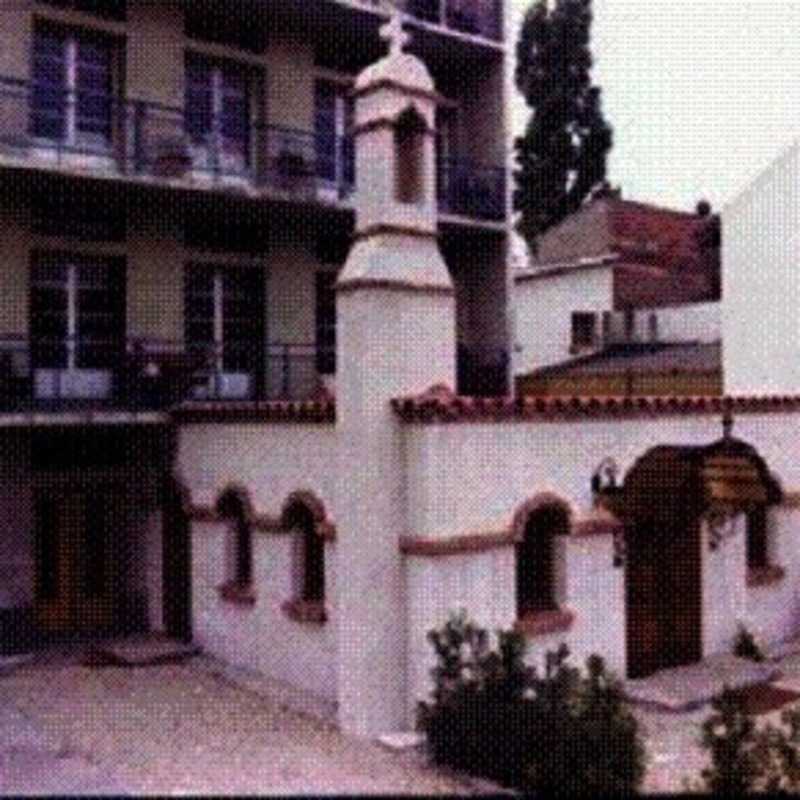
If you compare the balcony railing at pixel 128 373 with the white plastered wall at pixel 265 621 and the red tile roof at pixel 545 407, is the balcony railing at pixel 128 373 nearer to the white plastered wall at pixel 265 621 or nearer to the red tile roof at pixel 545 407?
the white plastered wall at pixel 265 621

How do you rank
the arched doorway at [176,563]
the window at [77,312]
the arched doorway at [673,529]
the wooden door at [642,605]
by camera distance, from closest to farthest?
the arched doorway at [673,529] → the wooden door at [642,605] → the arched doorway at [176,563] → the window at [77,312]

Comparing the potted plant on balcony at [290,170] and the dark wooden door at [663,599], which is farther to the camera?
the potted plant on balcony at [290,170]

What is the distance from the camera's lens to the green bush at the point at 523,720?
1110 centimetres

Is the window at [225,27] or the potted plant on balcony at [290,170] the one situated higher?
the window at [225,27]

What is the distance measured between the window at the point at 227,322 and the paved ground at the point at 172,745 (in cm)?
578

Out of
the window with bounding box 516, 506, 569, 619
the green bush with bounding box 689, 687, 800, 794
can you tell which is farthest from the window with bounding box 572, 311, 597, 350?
the green bush with bounding box 689, 687, 800, 794

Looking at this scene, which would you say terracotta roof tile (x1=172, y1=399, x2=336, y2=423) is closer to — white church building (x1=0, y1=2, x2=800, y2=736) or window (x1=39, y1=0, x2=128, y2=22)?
white church building (x1=0, y1=2, x2=800, y2=736)

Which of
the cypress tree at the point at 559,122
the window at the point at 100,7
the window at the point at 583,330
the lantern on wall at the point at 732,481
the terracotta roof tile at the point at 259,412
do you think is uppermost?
the cypress tree at the point at 559,122

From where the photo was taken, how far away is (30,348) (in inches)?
707

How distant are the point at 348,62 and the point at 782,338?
961 cm

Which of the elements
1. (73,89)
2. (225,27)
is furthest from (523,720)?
(225,27)

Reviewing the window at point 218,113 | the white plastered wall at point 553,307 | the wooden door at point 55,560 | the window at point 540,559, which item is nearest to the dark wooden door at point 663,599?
the window at point 540,559

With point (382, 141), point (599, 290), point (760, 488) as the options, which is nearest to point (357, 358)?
point (382, 141)

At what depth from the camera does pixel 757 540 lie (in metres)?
18.3
